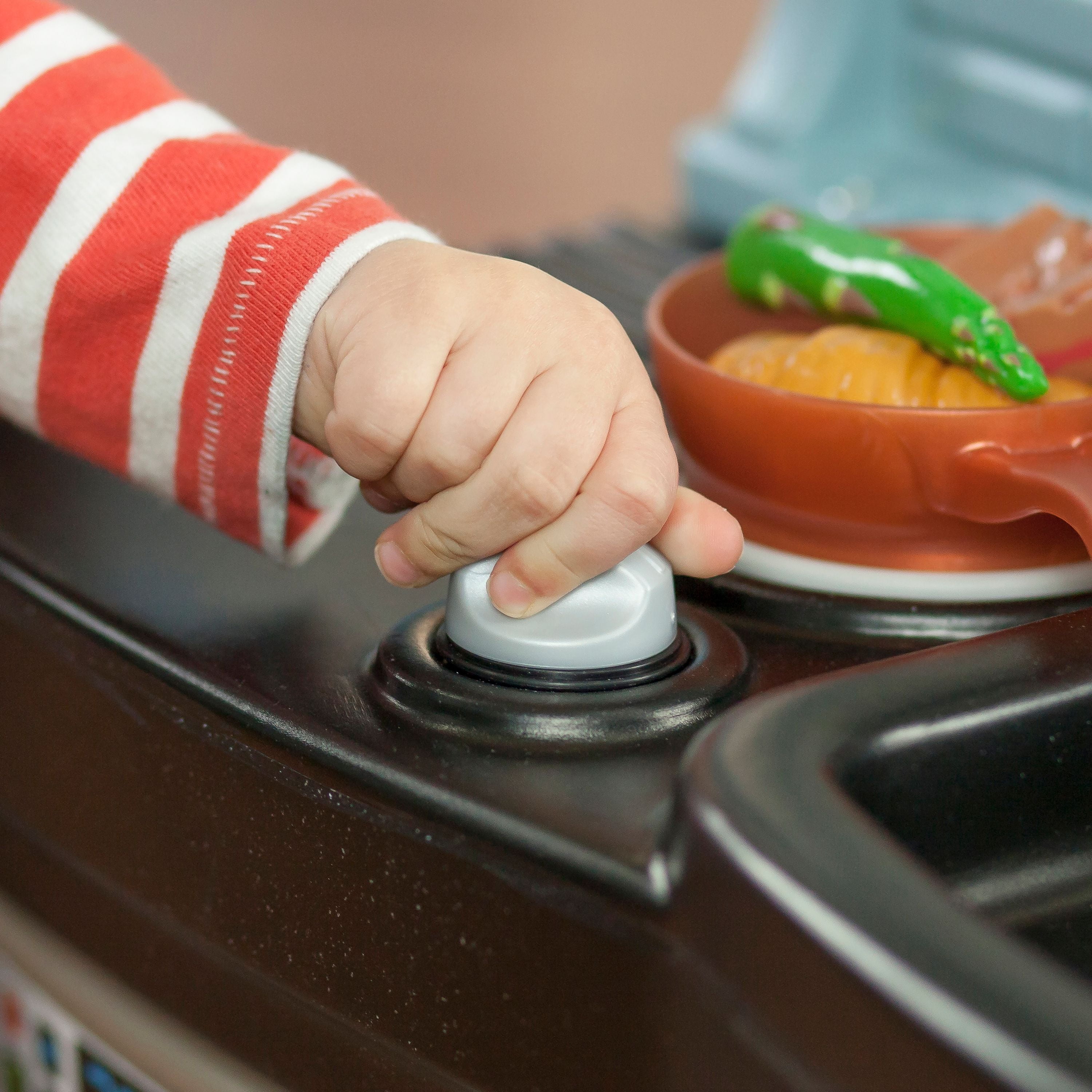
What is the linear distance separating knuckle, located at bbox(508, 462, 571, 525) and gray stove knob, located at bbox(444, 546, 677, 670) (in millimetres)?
20

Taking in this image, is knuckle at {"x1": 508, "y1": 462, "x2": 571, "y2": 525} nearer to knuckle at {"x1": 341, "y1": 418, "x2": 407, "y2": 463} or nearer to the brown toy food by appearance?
knuckle at {"x1": 341, "y1": 418, "x2": 407, "y2": 463}

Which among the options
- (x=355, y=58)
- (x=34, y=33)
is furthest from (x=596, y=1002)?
(x=355, y=58)

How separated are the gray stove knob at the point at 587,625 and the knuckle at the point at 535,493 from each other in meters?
0.02

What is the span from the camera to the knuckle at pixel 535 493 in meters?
0.29

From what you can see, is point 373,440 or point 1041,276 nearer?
point 373,440

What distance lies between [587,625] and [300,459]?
0.11 meters

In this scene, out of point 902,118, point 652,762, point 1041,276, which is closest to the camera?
point 652,762

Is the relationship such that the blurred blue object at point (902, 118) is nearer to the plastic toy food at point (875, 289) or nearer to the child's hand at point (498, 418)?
the plastic toy food at point (875, 289)

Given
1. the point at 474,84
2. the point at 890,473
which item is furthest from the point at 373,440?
the point at 474,84

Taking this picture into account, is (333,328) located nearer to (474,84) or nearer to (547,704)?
(547,704)

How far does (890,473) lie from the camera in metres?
0.34

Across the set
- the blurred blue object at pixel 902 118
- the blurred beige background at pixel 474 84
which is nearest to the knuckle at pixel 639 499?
the blurred blue object at pixel 902 118

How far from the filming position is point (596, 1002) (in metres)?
0.26

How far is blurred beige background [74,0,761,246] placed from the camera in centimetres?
171
